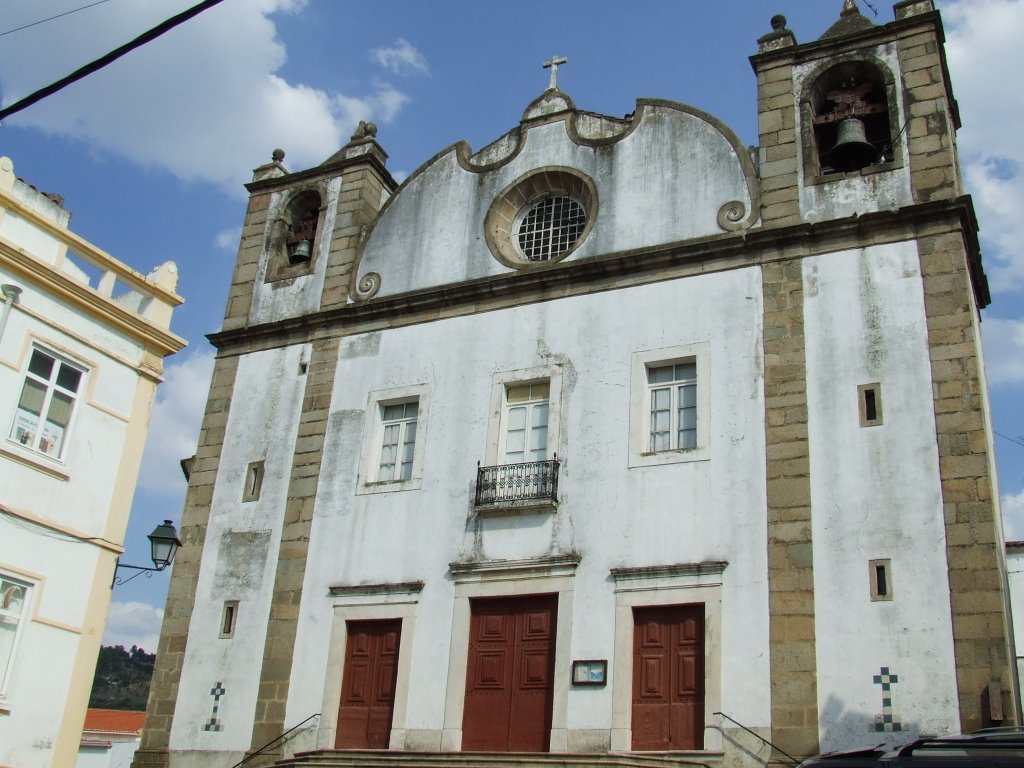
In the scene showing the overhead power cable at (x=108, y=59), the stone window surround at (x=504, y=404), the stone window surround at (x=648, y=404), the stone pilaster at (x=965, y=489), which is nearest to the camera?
the overhead power cable at (x=108, y=59)

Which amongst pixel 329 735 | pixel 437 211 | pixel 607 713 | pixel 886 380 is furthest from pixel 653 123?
pixel 329 735

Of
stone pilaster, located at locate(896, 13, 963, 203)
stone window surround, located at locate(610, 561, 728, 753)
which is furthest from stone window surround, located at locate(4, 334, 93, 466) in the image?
stone pilaster, located at locate(896, 13, 963, 203)

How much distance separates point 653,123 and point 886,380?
591 centimetres

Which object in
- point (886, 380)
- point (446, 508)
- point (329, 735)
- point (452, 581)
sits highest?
point (886, 380)

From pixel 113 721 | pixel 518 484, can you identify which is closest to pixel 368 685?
pixel 518 484

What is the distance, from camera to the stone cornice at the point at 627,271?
1550cm

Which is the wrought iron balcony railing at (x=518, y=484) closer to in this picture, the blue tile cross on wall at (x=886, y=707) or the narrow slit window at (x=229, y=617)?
the narrow slit window at (x=229, y=617)

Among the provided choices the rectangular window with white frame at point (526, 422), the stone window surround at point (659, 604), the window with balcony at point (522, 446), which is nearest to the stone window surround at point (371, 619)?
the window with balcony at point (522, 446)

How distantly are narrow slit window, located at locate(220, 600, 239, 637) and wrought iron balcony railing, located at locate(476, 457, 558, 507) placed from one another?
4301mm

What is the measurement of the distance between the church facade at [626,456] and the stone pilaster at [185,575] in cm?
5

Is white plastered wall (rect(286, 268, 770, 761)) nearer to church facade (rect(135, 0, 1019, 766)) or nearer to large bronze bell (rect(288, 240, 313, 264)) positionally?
church facade (rect(135, 0, 1019, 766))

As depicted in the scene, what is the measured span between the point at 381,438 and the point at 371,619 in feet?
9.55

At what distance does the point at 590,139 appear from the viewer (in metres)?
18.6

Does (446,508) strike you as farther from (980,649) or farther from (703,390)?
(980,649)
